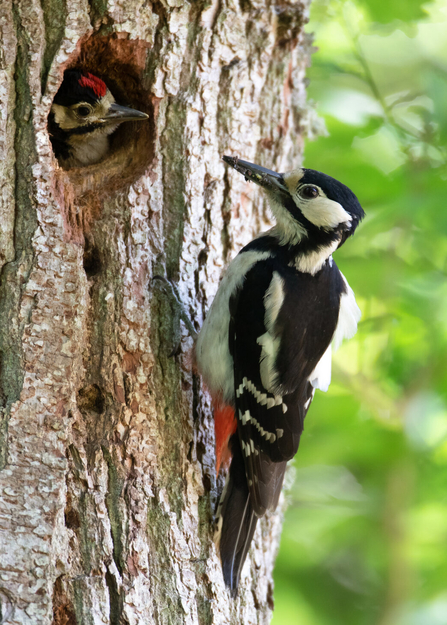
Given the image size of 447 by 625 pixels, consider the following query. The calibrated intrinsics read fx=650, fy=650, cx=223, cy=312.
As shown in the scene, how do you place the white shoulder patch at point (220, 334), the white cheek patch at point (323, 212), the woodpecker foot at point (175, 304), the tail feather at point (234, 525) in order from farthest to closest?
the white cheek patch at point (323, 212) < the white shoulder patch at point (220, 334) < the woodpecker foot at point (175, 304) < the tail feather at point (234, 525)

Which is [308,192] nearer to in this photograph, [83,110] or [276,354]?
[276,354]

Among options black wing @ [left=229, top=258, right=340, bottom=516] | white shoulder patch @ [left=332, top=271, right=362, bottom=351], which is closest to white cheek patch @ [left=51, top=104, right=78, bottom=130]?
black wing @ [left=229, top=258, right=340, bottom=516]

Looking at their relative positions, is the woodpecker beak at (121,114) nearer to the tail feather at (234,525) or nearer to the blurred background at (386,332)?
the blurred background at (386,332)

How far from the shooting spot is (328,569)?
12.8 ft

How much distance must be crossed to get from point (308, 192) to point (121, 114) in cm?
87

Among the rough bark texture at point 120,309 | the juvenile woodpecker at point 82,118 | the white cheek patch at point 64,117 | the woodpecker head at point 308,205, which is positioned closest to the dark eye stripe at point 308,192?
the woodpecker head at point 308,205

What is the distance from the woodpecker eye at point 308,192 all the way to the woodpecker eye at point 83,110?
1.12m

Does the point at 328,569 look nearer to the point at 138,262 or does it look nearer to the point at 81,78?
the point at 138,262

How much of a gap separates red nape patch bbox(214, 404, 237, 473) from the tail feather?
0.09m

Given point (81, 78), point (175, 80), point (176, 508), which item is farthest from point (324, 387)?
point (81, 78)

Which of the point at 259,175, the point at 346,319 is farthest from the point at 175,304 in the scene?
the point at 346,319

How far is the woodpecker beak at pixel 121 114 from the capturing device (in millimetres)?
2705

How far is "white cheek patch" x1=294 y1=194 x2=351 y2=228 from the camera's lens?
2678 mm

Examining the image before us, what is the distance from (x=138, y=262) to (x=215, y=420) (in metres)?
0.69
